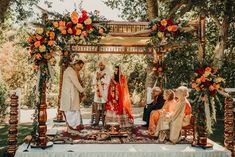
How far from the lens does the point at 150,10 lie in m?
16.1

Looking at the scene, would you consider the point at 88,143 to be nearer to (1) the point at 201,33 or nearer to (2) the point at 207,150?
(2) the point at 207,150

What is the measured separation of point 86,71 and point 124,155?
19927 millimetres

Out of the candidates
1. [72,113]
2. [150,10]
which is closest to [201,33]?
[72,113]

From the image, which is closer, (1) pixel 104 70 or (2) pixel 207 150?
(2) pixel 207 150

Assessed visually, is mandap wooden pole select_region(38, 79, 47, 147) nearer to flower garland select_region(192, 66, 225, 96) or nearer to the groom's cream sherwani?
the groom's cream sherwani

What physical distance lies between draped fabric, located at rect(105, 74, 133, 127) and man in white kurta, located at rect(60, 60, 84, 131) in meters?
1.36

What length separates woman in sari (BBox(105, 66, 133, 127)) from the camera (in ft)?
34.6

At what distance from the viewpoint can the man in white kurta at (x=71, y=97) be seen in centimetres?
930

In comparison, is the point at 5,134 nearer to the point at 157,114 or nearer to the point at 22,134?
the point at 22,134

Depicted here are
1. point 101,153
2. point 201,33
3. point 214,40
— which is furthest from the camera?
point 214,40

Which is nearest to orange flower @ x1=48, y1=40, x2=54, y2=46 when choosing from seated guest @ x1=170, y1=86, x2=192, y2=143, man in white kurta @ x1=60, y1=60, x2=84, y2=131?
man in white kurta @ x1=60, y1=60, x2=84, y2=131

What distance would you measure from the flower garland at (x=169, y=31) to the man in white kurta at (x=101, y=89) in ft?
9.73

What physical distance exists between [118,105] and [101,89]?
99 cm

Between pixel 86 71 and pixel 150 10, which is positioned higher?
pixel 150 10
